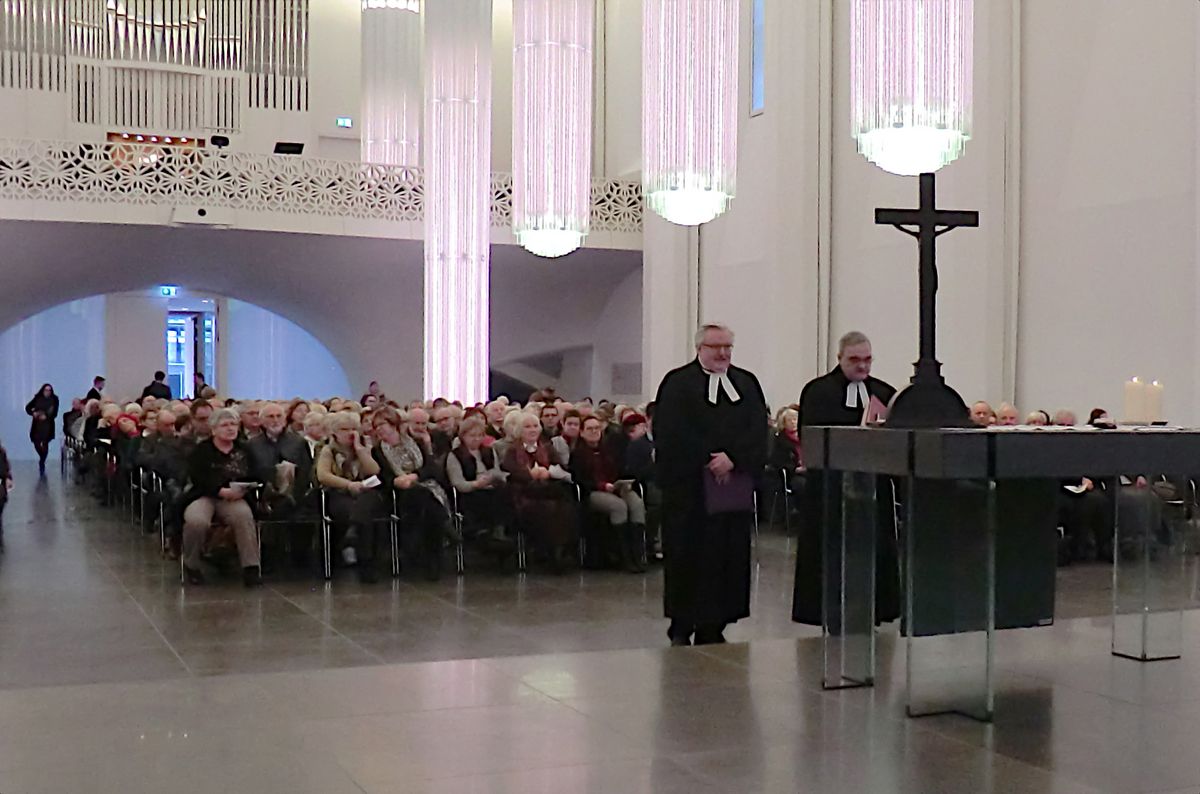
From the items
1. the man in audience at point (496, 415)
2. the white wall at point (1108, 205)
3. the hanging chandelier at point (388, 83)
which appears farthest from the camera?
the hanging chandelier at point (388, 83)

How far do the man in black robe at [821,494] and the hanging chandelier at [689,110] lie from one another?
6257mm

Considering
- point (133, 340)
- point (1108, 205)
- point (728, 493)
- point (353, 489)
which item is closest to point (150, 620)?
point (353, 489)

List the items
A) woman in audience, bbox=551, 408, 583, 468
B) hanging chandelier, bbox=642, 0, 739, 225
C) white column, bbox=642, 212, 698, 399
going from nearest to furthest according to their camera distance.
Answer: woman in audience, bbox=551, 408, 583, 468 < hanging chandelier, bbox=642, 0, 739, 225 < white column, bbox=642, 212, 698, 399

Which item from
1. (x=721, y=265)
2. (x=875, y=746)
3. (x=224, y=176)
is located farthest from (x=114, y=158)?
(x=875, y=746)

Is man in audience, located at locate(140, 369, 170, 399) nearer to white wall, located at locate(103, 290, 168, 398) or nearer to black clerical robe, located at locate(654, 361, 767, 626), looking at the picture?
white wall, located at locate(103, 290, 168, 398)

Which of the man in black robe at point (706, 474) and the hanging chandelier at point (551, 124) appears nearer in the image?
the man in black robe at point (706, 474)

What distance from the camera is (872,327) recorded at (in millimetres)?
14812

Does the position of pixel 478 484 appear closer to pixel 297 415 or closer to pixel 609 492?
pixel 609 492

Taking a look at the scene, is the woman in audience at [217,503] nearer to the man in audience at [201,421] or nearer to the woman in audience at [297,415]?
the man in audience at [201,421]

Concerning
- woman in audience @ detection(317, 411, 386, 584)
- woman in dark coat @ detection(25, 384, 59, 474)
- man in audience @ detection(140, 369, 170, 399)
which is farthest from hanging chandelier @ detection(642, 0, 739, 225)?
woman in dark coat @ detection(25, 384, 59, 474)

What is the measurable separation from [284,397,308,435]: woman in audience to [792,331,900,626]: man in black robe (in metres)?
5.32

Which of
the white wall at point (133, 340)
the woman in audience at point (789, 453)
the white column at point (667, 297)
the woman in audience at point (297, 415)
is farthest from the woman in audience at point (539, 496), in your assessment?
the white wall at point (133, 340)

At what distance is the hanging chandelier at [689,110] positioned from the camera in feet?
40.0

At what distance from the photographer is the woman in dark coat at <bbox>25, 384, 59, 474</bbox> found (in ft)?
69.8
